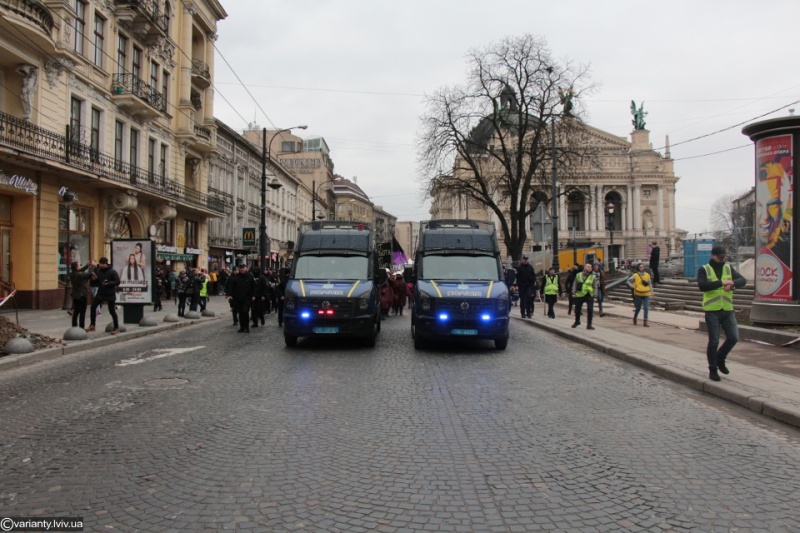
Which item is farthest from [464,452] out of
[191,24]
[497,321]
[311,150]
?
[311,150]

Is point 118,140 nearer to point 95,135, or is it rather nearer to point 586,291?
point 95,135

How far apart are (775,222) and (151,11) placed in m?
27.2

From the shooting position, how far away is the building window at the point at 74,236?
21453 millimetres

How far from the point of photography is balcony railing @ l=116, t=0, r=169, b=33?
24.6m

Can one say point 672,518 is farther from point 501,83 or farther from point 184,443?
point 501,83

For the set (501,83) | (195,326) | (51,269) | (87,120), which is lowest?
(195,326)

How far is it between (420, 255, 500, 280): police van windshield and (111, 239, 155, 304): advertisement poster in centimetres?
773

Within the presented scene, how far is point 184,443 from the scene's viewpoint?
16.5ft

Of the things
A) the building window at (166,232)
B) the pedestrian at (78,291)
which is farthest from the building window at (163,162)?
the pedestrian at (78,291)

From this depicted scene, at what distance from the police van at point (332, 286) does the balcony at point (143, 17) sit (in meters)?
17.6

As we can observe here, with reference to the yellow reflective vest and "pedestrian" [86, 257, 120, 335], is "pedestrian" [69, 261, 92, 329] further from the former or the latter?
the yellow reflective vest

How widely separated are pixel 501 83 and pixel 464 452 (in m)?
34.5

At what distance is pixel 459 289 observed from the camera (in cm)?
1148

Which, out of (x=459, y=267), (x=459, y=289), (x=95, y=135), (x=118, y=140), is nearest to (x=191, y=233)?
(x=118, y=140)
